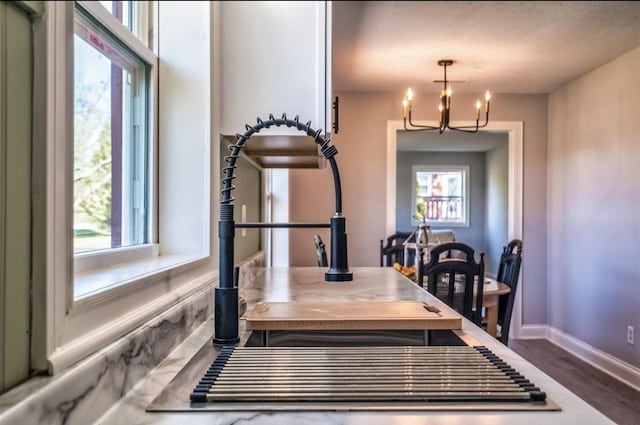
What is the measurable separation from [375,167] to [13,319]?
150 inches

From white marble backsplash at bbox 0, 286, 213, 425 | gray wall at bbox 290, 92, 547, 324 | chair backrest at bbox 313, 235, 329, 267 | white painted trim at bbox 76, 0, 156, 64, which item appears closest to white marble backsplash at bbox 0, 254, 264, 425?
white marble backsplash at bbox 0, 286, 213, 425

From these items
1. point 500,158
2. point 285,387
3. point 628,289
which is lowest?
point 628,289

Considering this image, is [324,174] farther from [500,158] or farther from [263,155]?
[500,158]

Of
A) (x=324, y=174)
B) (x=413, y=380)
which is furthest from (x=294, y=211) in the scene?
(x=413, y=380)

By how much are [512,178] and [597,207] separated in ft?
2.95

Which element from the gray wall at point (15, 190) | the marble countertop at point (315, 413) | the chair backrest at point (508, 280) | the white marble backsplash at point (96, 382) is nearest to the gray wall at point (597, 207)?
the chair backrest at point (508, 280)

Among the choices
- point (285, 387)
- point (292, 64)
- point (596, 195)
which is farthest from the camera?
point (596, 195)

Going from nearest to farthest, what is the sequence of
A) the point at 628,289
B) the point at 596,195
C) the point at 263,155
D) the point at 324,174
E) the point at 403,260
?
the point at 263,155, the point at 628,289, the point at 596,195, the point at 403,260, the point at 324,174

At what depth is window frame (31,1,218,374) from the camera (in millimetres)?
576

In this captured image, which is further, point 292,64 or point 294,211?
point 294,211

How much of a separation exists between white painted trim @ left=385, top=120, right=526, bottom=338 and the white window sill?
3.06 m

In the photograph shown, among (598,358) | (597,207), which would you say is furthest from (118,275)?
(598,358)

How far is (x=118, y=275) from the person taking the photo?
0.92 metres

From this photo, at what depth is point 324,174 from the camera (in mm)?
4191
